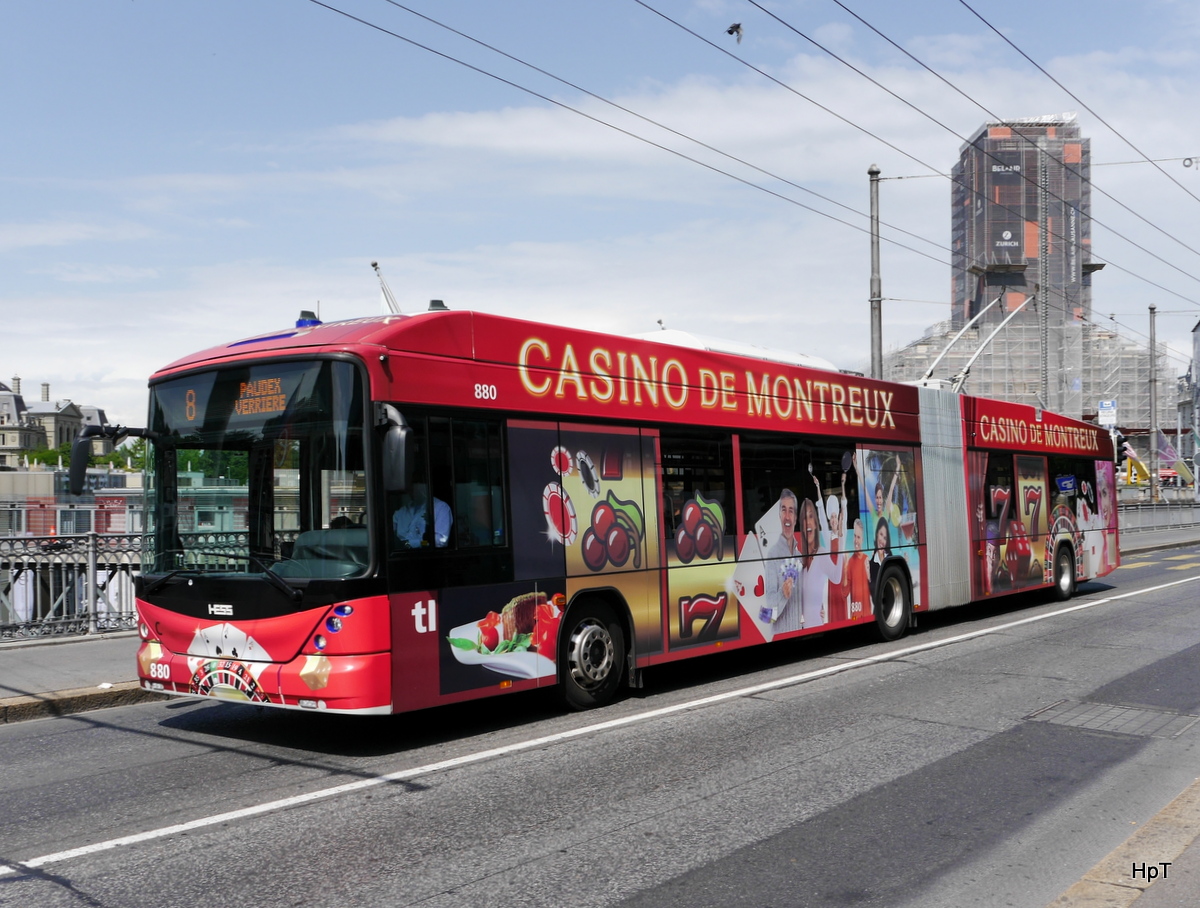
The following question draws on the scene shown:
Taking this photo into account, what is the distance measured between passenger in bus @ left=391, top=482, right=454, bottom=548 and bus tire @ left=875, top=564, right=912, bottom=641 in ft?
22.5

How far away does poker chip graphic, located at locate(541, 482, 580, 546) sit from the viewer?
8398 millimetres

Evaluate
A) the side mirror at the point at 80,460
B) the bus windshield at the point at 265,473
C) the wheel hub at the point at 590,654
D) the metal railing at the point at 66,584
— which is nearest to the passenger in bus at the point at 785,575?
the wheel hub at the point at 590,654

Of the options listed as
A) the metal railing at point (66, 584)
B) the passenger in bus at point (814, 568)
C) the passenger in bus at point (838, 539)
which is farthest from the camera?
the metal railing at point (66, 584)

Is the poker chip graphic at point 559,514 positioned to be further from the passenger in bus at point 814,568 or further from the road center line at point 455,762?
the passenger in bus at point 814,568

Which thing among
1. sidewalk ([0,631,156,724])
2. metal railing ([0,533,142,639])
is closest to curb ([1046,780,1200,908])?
sidewalk ([0,631,156,724])

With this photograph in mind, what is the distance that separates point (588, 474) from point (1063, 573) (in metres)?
12.2

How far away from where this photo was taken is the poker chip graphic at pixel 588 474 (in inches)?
345

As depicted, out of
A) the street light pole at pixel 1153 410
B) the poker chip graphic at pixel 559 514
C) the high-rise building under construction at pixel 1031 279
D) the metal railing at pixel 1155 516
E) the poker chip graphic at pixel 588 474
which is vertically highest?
the high-rise building under construction at pixel 1031 279

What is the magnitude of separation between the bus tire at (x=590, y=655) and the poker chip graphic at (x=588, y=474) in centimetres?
87

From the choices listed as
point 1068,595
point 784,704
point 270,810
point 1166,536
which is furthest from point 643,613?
point 1166,536

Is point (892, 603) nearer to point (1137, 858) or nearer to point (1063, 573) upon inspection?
point (1063, 573)

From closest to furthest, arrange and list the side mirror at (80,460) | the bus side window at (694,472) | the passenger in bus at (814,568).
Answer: the side mirror at (80,460) → the bus side window at (694,472) → the passenger in bus at (814,568)

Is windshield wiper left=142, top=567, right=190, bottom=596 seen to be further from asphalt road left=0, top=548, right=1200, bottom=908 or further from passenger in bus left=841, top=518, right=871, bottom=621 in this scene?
passenger in bus left=841, top=518, right=871, bottom=621

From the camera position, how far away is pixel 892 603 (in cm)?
1337
